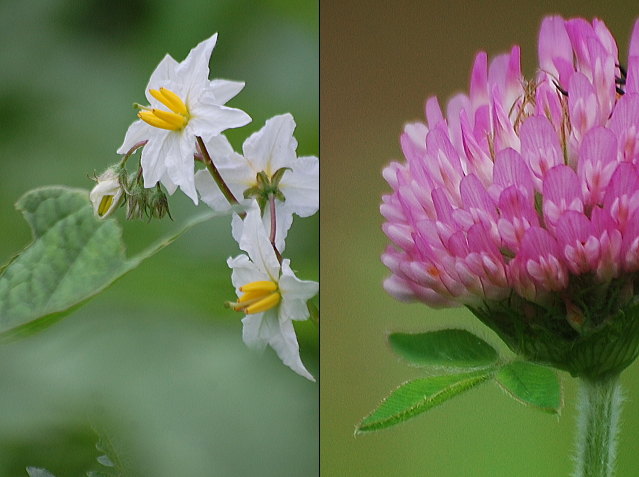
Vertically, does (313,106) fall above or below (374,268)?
above

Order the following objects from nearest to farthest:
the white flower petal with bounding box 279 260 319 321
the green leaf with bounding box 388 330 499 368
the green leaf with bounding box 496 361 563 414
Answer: the green leaf with bounding box 496 361 563 414
the green leaf with bounding box 388 330 499 368
the white flower petal with bounding box 279 260 319 321

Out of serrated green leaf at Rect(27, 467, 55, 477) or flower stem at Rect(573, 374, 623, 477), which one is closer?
flower stem at Rect(573, 374, 623, 477)

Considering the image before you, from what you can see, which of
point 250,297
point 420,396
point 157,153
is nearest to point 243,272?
point 250,297

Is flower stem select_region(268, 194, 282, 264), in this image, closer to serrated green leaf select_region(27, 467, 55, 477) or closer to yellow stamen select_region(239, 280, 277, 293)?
yellow stamen select_region(239, 280, 277, 293)

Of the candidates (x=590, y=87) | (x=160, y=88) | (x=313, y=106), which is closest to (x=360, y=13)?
(x=313, y=106)

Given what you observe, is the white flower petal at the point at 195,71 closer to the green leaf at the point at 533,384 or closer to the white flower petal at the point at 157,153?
the white flower petal at the point at 157,153

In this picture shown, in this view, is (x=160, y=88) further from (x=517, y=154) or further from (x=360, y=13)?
(x=517, y=154)

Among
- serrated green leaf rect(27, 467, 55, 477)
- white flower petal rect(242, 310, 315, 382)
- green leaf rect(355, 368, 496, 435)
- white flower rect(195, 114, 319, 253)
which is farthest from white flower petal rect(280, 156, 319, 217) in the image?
serrated green leaf rect(27, 467, 55, 477)
